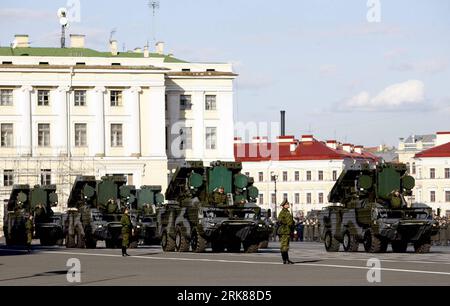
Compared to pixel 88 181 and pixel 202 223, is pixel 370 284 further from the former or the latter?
pixel 88 181

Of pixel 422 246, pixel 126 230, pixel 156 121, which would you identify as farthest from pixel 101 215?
pixel 156 121

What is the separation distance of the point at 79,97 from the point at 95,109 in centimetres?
174

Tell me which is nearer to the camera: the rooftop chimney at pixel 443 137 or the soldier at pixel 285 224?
the soldier at pixel 285 224

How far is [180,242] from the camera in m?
48.9

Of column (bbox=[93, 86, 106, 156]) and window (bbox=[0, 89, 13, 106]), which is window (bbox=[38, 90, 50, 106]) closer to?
window (bbox=[0, 89, 13, 106])

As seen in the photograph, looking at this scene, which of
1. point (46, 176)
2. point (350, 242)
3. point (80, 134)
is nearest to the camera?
point (350, 242)

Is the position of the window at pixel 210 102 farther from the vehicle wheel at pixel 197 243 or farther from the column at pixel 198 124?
the vehicle wheel at pixel 197 243

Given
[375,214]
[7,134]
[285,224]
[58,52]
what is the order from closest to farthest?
1. [285,224]
2. [375,214]
3. [7,134]
4. [58,52]

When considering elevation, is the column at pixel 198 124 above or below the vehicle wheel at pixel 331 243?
above

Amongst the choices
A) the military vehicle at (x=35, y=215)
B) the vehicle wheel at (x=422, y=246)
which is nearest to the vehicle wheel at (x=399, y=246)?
the vehicle wheel at (x=422, y=246)

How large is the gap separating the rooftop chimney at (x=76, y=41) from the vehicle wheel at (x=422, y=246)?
89.0m

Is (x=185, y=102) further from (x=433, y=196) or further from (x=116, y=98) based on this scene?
(x=433, y=196)

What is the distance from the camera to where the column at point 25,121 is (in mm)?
123688

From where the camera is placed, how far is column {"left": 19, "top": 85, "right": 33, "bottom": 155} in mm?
123688
